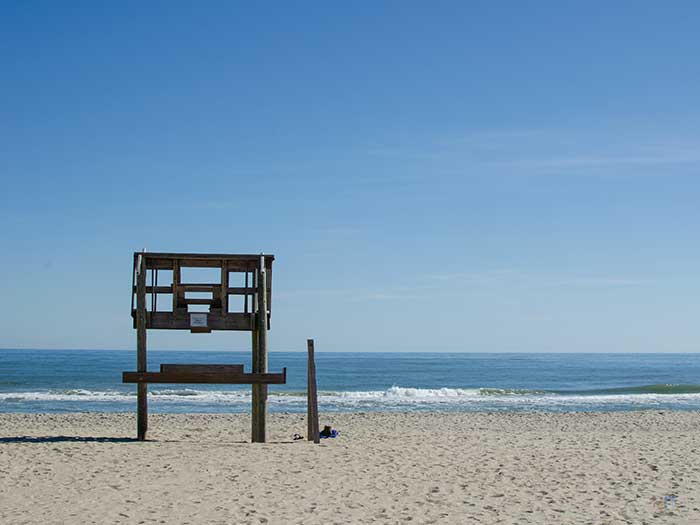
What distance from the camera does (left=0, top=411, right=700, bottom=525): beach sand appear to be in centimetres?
841

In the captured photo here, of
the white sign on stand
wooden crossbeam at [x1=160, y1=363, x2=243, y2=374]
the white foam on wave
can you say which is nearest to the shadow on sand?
wooden crossbeam at [x1=160, y1=363, x2=243, y2=374]

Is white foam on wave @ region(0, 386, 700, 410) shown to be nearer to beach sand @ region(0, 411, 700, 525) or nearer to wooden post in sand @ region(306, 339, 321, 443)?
beach sand @ region(0, 411, 700, 525)

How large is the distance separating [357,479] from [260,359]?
3626mm

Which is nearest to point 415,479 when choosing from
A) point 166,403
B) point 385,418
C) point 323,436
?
point 323,436

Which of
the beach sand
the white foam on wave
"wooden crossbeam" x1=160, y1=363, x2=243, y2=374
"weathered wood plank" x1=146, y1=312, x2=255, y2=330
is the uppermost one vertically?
"weathered wood plank" x1=146, y1=312, x2=255, y2=330

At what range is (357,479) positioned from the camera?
10375 millimetres

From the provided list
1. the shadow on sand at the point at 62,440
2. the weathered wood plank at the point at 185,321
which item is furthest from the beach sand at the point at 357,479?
the weathered wood plank at the point at 185,321

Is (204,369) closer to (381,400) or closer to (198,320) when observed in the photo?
(198,320)

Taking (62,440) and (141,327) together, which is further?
(62,440)

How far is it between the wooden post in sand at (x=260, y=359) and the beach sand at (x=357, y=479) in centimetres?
37

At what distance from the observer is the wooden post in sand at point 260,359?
13.4m

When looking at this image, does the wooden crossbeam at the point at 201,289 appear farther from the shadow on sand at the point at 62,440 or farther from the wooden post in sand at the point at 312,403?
the shadow on sand at the point at 62,440

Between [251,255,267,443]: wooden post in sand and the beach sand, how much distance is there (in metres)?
0.37

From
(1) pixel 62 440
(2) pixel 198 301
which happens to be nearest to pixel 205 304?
(2) pixel 198 301
